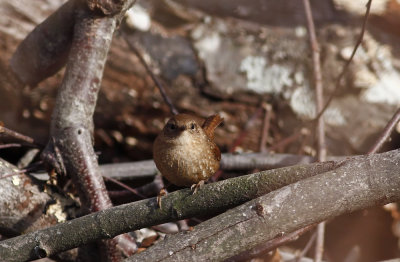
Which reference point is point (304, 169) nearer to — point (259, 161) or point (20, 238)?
point (20, 238)

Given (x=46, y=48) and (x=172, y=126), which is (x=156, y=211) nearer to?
(x=172, y=126)

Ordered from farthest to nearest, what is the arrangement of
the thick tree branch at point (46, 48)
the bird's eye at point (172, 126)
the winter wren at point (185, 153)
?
the thick tree branch at point (46, 48) → the bird's eye at point (172, 126) → the winter wren at point (185, 153)

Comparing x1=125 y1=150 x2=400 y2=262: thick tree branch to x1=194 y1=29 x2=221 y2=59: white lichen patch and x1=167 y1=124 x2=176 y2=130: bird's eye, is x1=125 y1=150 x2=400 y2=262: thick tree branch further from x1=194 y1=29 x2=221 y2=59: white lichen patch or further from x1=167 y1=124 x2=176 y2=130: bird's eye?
x1=194 y1=29 x2=221 y2=59: white lichen patch

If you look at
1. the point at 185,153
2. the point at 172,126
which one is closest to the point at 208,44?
the point at 172,126

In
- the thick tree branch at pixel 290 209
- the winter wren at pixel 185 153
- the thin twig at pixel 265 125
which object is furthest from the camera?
the thin twig at pixel 265 125

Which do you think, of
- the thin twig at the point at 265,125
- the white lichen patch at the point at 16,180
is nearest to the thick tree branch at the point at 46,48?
the white lichen patch at the point at 16,180

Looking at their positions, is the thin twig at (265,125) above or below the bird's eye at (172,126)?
above

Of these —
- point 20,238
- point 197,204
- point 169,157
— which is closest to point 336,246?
point 169,157

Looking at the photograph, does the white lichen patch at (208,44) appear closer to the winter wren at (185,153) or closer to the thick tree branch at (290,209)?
the winter wren at (185,153)
